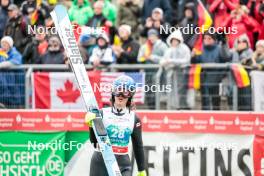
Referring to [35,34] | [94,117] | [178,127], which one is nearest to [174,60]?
[178,127]

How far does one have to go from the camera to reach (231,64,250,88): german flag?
13906mm

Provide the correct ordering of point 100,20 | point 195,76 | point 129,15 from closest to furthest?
point 195,76 < point 100,20 < point 129,15

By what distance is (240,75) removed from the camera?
549 inches

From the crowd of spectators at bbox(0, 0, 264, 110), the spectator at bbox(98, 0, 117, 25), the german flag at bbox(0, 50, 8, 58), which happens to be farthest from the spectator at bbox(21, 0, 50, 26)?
the german flag at bbox(0, 50, 8, 58)

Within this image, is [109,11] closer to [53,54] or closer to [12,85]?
[53,54]

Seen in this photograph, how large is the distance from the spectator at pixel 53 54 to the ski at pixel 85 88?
336cm

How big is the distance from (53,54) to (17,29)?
131 centimetres

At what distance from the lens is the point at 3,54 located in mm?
14961

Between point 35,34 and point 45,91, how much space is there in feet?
5.23

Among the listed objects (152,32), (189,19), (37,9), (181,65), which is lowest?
(181,65)

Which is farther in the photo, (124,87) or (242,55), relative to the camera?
(242,55)

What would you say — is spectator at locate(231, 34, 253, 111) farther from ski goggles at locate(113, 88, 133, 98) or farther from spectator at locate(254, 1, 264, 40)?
ski goggles at locate(113, 88, 133, 98)

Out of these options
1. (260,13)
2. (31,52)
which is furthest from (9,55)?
(260,13)

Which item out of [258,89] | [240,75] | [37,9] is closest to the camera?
[258,89]
